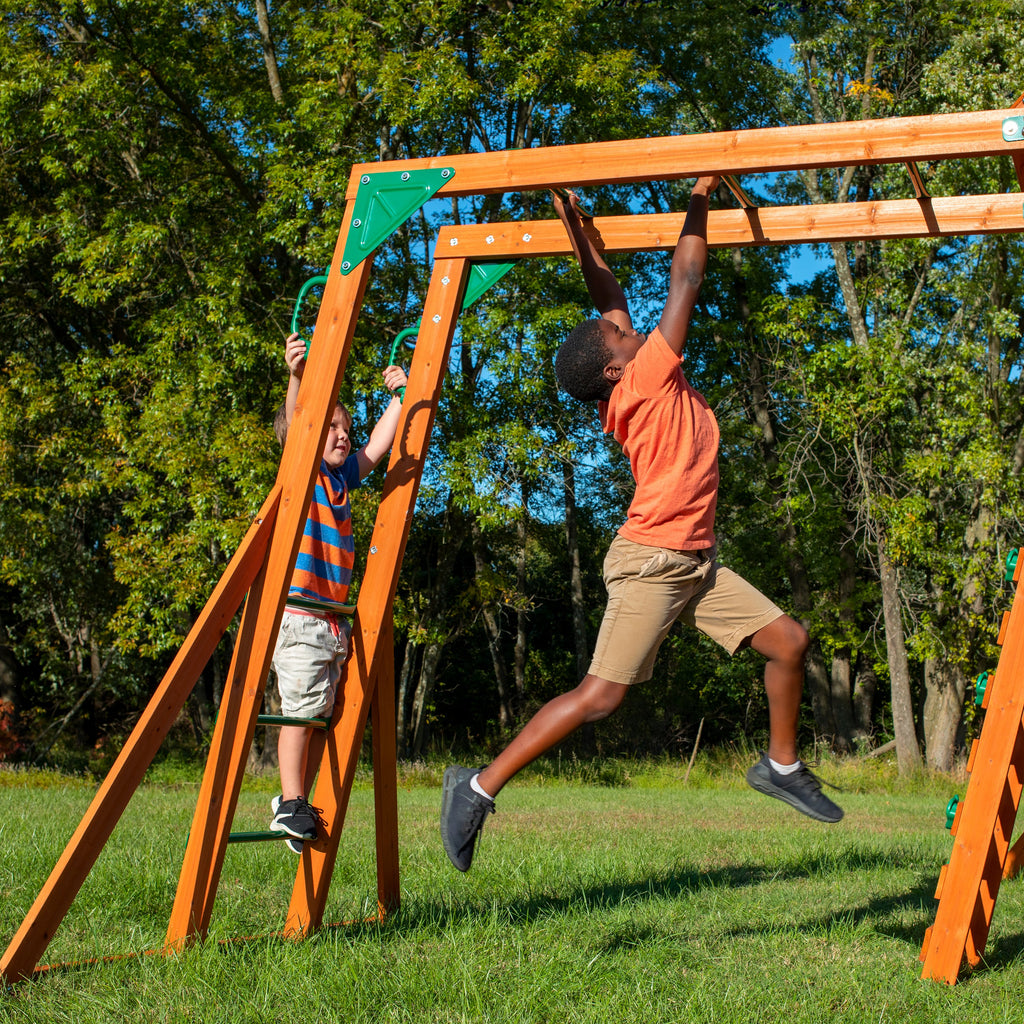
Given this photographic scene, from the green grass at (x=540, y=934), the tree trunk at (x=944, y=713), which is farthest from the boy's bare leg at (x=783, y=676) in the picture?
the tree trunk at (x=944, y=713)

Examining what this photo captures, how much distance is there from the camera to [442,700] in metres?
24.9

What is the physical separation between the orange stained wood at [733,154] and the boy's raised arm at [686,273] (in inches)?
5.3

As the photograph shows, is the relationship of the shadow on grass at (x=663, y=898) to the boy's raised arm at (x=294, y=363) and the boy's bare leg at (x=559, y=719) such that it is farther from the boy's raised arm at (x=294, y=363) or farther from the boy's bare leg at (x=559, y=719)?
the boy's raised arm at (x=294, y=363)

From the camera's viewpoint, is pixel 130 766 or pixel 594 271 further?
pixel 594 271

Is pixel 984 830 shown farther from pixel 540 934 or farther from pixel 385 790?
pixel 385 790

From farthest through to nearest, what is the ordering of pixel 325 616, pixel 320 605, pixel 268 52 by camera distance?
1. pixel 268 52
2. pixel 325 616
3. pixel 320 605

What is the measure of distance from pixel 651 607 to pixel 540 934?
1.23 metres

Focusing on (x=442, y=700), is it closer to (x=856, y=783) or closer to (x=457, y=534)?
(x=457, y=534)

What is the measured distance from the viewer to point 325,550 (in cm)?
425

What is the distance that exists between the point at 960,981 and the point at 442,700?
21.8 meters

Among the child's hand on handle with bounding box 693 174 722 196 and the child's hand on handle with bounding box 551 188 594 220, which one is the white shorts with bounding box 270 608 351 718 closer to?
the child's hand on handle with bounding box 551 188 594 220

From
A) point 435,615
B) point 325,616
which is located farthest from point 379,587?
point 435,615

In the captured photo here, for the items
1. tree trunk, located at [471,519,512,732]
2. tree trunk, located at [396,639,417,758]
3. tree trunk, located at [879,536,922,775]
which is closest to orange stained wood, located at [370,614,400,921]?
tree trunk, located at [879,536,922,775]

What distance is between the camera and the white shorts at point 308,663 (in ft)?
13.2
